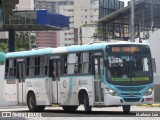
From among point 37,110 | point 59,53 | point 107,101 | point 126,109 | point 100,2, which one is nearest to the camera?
point 107,101

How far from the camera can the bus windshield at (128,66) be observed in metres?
21.2

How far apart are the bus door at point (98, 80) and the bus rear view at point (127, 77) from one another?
1.10 ft

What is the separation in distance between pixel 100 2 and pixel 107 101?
56.7 m

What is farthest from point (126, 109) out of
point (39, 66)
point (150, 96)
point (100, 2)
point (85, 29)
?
point (85, 29)

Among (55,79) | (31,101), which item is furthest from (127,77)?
(31,101)

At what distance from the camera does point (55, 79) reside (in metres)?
24.4

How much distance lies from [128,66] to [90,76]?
5.27ft

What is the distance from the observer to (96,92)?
2150 centimetres

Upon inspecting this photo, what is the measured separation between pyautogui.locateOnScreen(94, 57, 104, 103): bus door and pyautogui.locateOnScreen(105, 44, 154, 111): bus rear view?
1.10 ft

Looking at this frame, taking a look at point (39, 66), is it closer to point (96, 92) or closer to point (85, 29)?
point (96, 92)

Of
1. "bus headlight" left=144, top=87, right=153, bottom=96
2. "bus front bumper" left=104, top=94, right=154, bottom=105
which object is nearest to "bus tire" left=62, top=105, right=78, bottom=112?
"bus front bumper" left=104, top=94, right=154, bottom=105

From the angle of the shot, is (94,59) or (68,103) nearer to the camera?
(94,59)

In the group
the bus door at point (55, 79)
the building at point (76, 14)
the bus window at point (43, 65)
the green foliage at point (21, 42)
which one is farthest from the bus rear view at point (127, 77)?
the building at point (76, 14)

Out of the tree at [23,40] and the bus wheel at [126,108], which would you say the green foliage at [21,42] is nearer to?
the tree at [23,40]
